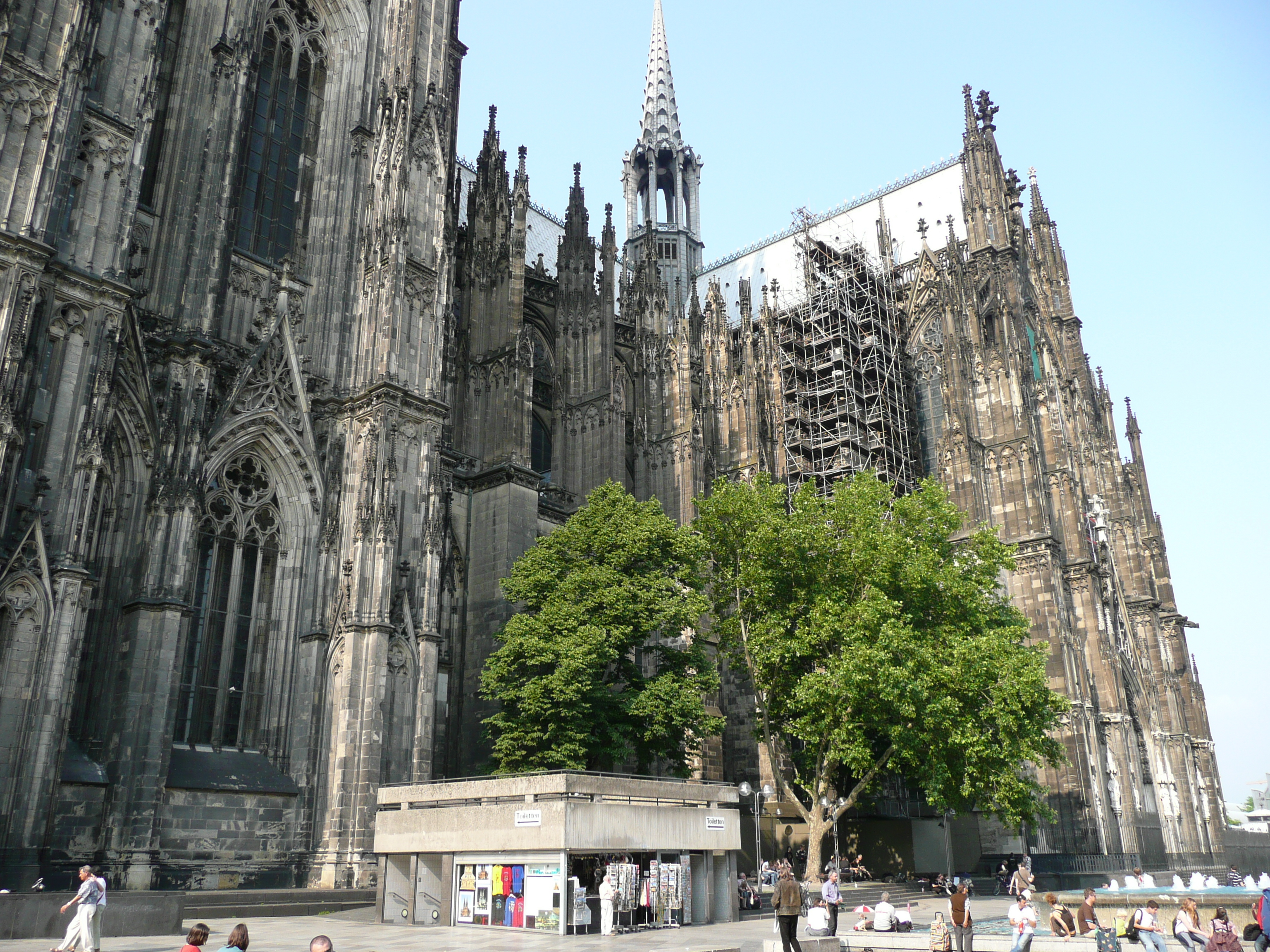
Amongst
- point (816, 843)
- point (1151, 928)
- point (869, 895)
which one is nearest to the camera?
point (1151, 928)

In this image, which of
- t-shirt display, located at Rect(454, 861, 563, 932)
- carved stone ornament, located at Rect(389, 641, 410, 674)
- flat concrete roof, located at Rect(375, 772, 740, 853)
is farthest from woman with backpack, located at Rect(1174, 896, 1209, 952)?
carved stone ornament, located at Rect(389, 641, 410, 674)

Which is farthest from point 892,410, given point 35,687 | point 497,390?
point 35,687

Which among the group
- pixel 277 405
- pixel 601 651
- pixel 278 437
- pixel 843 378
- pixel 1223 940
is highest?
pixel 843 378

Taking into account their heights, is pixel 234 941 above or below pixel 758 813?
below

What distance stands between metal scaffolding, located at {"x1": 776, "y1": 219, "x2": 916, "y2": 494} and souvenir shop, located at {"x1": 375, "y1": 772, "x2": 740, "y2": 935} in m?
27.4

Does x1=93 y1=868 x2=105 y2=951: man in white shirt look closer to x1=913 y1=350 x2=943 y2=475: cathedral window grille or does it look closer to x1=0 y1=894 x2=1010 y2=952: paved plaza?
x1=0 y1=894 x2=1010 y2=952: paved plaza

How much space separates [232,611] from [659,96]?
55.6m

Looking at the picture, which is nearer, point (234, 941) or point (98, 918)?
point (234, 941)

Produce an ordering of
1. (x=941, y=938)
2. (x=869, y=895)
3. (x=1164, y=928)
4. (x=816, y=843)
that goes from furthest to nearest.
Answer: (x=869, y=895), (x=816, y=843), (x=1164, y=928), (x=941, y=938)

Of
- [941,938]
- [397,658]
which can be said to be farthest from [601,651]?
[941,938]

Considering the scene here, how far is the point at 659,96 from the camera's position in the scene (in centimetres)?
6900

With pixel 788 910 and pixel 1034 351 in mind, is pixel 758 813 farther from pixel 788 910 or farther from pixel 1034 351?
→ pixel 1034 351

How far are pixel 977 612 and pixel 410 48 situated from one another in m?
23.1

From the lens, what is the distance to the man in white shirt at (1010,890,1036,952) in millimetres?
12891
